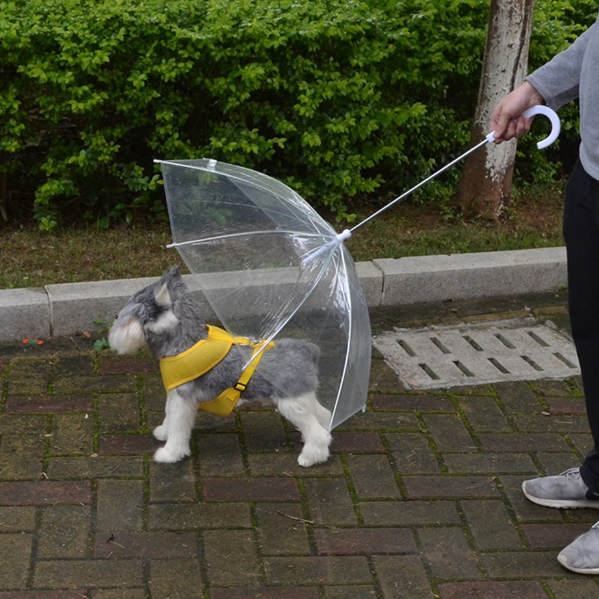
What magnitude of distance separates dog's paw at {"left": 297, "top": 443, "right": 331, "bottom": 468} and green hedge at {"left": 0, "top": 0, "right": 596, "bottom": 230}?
255 cm

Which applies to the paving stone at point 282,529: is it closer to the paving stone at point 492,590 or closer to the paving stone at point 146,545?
the paving stone at point 146,545

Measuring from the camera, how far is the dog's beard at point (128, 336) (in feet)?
11.8

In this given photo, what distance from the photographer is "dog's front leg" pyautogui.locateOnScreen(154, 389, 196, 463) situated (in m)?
3.74

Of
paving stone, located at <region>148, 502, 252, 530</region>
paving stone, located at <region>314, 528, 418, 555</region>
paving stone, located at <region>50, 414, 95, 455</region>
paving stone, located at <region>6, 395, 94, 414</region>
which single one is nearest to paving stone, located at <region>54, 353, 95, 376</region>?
paving stone, located at <region>6, 395, 94, 414</region>

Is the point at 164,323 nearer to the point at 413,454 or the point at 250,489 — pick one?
the point at 250,489

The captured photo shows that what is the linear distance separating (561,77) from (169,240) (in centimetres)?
326

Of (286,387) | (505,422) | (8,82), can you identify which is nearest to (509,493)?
(505,422)

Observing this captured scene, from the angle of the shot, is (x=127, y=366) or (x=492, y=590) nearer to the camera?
(x=492, y=590)

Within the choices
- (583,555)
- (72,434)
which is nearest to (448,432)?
(583,555)

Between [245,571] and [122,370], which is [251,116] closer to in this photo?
[122,370]

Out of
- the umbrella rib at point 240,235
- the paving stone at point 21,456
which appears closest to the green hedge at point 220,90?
the umbrella rib at point 240,235

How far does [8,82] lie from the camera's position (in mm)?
5555

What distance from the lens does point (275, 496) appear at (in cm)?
363

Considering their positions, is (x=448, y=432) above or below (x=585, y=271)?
below
